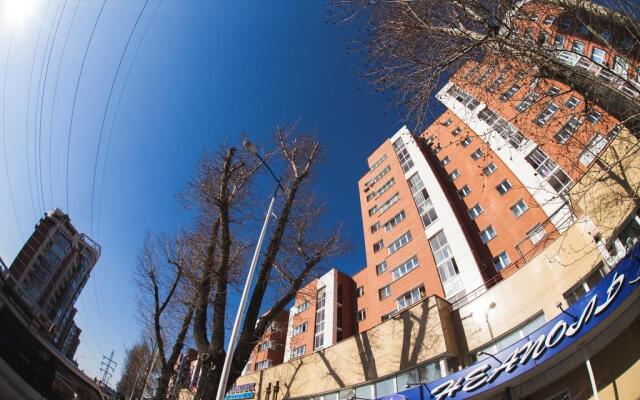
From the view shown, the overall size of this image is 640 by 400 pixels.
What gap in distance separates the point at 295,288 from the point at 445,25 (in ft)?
28.9

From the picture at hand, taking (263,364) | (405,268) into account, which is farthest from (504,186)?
(263,364)

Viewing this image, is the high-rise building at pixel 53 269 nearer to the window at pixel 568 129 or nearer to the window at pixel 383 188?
the window at pixel 568 129

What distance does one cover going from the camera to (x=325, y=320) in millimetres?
28812

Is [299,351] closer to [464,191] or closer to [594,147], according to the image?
[464,191]

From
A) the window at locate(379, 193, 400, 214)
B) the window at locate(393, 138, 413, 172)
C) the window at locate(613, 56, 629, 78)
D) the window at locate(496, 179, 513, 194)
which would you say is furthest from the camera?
the window at locate(393, 138, 413, 172)

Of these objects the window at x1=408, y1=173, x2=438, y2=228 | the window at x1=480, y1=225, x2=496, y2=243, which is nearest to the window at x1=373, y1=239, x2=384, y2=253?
the window at x1=408, y1=173, x2=438, y2=228

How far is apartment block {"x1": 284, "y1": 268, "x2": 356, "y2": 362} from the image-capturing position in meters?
27.7

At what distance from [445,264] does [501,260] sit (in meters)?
3.49

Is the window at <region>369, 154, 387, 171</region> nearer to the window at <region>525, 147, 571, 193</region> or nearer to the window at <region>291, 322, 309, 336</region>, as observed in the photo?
the window at <region>525, 147, 571, 193</region>

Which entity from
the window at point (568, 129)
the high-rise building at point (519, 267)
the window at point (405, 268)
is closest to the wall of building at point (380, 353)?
the high-rise building at point (519, 267)

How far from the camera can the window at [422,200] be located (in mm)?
23094

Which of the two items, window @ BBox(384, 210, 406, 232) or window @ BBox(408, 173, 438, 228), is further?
window @ BBox(384, 210, 406, 232)

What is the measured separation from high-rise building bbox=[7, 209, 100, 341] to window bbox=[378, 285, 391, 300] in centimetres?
1854

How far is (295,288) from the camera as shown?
406 inches
